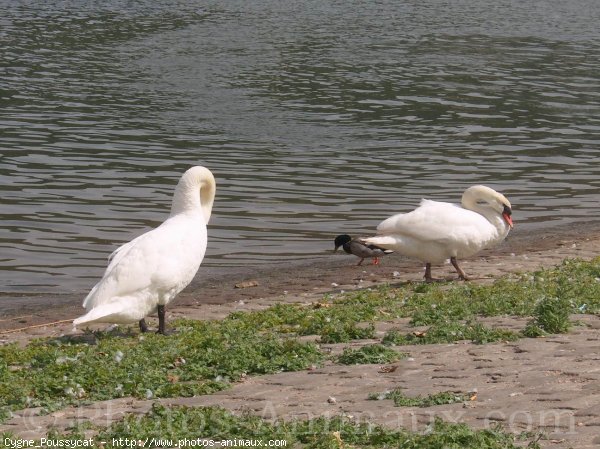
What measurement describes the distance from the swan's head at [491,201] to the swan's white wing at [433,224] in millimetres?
616

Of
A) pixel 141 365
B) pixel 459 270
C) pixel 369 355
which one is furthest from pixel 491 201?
pixel 141 365

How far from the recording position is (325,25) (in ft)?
144

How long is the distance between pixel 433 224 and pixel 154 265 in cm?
438

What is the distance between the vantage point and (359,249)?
51.9 feet

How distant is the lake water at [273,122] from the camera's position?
59.5 ft

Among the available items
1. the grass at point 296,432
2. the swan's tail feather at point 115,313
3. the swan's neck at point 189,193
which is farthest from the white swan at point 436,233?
the grass at point 296,432

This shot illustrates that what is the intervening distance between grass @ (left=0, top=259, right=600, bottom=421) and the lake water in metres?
4.27

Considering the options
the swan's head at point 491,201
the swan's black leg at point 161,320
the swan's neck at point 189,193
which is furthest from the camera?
the swan's head at point 491,201

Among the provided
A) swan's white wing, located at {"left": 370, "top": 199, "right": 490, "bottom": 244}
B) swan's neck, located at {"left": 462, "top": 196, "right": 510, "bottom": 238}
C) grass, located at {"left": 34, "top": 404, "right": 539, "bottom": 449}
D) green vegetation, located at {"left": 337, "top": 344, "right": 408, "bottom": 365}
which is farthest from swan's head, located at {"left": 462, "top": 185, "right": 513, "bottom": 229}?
grass, located at {"left": 34, "top": 404, "right": 539, "bottom": 449}

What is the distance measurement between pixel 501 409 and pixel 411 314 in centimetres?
411

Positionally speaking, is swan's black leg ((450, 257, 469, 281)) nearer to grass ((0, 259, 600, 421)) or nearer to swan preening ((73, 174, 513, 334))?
swan preening ((73, 174, 513, 334))

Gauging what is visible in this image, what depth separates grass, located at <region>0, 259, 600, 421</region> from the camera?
844cm

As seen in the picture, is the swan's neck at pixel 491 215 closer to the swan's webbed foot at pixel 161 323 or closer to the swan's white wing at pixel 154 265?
the swan's white wing at pixel 154 265

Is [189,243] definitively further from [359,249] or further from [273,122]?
[273,122]
